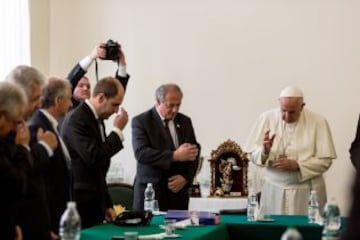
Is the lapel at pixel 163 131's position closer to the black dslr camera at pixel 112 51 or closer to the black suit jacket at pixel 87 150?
the black dslr camera at pixel 112 51

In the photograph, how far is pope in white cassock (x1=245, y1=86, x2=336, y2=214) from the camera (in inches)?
203

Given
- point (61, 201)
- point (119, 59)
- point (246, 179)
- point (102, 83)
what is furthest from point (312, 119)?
point (61, 201)

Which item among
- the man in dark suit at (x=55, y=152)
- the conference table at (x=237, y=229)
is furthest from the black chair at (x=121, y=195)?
the man in dark suit at (x=55, y=152)

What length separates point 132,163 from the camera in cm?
674

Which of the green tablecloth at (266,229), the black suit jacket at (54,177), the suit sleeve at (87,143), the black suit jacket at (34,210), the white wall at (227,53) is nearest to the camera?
the black suit jacket at (34,210)

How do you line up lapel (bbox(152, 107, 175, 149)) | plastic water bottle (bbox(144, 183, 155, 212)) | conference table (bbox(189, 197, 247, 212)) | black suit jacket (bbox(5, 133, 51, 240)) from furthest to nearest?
conference table (bbox(189, 197, 247, 212)) < lapel (bbox(152, 107, 175, 149)) < plastic water bottle (bbox(144, 183, 155, 212)) < black suit jacket (bbox(5, 133, 51, 240))

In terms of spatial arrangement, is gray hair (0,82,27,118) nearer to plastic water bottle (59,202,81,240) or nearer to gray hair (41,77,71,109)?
plastic water bottle (59,202,81,240)

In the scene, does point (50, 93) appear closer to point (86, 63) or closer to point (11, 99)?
point (11, 99)

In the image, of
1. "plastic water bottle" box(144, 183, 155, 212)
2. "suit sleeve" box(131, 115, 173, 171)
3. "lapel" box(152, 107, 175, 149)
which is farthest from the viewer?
"lapel" box(152, 107, 175, 149)

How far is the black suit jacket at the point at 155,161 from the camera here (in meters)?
4.85

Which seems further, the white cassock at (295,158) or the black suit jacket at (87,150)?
the white cassock at (295,158)

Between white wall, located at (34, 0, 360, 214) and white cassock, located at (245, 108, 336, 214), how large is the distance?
0.91m

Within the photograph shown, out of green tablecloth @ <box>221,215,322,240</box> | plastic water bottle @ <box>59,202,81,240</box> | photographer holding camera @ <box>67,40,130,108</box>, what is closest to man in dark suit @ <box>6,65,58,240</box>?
plastic water bottle @ <box>59,202,81,240</box>

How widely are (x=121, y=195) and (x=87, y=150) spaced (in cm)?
232
